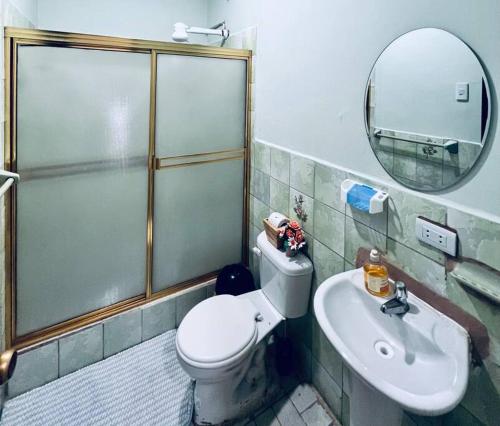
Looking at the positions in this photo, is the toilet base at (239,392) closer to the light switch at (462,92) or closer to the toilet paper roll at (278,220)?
the toilet paper roll at (278,220)

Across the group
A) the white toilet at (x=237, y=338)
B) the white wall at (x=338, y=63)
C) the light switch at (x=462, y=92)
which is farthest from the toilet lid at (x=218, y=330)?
the light switch at (x=462, y=92)

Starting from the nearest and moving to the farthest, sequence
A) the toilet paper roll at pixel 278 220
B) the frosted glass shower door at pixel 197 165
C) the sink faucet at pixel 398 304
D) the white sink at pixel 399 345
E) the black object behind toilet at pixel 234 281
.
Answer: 1. the white sink at pixel 399 345
2. the sink faucet at pixel 398 304
3. the toilet paper roll at pixel 278 220
4. the frosted glass shower door at pixel 197 165
5. the black object behind toilet at pixel 234 281

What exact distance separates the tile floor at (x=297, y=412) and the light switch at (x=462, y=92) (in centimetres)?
150

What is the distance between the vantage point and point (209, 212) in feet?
7.01

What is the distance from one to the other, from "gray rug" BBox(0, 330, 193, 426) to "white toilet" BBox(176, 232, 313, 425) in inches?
7.8

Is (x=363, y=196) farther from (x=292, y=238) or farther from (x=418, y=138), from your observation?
(x=292, y=238)

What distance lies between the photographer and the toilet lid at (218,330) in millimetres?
1382

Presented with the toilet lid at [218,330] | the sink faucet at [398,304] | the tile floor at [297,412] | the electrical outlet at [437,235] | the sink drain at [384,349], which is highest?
the electrical outlet at [437,235]

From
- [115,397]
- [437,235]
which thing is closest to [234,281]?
[115,397]

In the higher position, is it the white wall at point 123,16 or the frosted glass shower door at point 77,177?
the white wall at point 123,16

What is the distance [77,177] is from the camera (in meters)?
1.67

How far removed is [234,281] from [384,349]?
1.06 meters

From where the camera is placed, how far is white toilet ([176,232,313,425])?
138 cm

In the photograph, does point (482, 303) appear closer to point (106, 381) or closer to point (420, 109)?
point (420, 109)
